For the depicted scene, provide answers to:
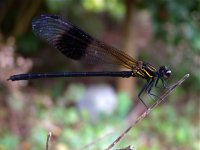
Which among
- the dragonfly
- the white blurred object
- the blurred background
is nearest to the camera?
the dragonfly

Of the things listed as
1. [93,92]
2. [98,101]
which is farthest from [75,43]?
[93,92]

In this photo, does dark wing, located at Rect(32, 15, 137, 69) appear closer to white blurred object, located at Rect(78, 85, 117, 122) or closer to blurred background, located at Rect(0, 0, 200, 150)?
blurred background, located at Rect(0, 0, 200, 150)

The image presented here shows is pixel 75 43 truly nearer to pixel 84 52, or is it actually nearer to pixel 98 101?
pixel 84 52

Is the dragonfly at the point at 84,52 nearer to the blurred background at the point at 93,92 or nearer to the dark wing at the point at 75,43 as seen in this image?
the dark wing at the point at 75,43

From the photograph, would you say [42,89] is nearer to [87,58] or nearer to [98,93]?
[98,93]

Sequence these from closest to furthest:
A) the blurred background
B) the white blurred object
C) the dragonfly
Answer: the dragonfly < the blurred background < the white blurred object

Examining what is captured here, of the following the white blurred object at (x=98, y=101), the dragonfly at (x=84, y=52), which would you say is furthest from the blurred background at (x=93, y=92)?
the dragonfly at (x=84, y=52)

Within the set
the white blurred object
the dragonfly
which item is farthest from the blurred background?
the dragonfly
